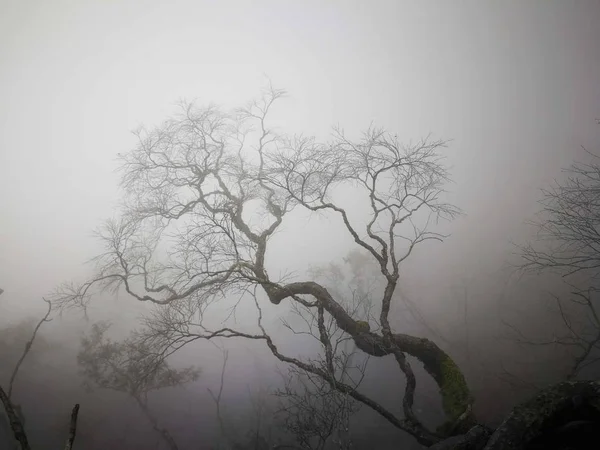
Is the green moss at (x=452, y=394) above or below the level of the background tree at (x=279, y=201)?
below

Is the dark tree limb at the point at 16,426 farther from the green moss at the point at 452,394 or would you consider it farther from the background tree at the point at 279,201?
the green moss at the point at 452,394

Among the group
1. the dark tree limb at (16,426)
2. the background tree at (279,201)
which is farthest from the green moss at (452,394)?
the dark tree limb at (16,426)

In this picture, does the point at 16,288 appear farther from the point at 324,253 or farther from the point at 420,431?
the point at 420,431

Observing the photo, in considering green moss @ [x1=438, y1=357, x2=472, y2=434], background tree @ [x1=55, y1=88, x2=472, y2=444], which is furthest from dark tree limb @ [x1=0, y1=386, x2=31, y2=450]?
green moss @ [x1=438, y1=357, x2=472, y2=434]

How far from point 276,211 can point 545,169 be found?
5111cm

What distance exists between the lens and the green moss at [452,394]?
7.35 metres

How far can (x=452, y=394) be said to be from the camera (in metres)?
7.82

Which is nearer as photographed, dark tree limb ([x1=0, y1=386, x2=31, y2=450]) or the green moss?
dark tree limb ([x1=0, y1=386, x2=31, y2=450])

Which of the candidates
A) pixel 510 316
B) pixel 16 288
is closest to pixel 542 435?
pixel 510 316

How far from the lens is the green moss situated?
24.1ft

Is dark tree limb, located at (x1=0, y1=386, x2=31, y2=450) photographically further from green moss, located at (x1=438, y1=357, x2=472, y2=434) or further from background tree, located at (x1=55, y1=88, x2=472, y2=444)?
green moss, located at (x1=438, y1=357, x2=472, y2=434)

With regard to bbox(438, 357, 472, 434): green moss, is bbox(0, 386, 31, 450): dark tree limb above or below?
above

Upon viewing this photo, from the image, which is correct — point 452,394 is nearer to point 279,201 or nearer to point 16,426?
point 279,201

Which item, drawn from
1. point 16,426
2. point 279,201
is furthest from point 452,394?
point 16,426
